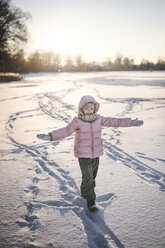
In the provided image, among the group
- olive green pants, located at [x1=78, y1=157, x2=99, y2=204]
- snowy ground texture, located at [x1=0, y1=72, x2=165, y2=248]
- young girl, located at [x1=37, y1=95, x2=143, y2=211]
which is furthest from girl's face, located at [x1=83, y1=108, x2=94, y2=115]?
snowy ground texture, located at [x1=0, y1=72, x2=165, y2=248]

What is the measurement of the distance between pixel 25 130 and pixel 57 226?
3504mm

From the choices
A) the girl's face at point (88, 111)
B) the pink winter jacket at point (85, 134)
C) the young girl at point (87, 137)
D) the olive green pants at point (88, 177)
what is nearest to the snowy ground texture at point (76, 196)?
the olive green pants at point (88, 177)

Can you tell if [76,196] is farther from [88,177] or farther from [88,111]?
[88,111]

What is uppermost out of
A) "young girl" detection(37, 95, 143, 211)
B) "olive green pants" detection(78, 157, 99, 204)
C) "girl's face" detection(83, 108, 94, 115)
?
"girl's face" detection(83, 108, 94, 115)

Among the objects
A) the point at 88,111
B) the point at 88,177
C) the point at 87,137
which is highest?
the point at 88,111

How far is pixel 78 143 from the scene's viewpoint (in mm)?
2125

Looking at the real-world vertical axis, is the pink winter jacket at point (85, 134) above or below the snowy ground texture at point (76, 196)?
above

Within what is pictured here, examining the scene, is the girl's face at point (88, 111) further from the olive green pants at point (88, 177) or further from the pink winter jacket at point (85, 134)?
the olive green pants at point (88, 177)

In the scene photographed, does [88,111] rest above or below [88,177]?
above

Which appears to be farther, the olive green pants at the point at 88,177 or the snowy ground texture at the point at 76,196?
the olive green pants at the point at 88,177

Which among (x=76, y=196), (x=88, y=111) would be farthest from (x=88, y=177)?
(x=88, y=111)

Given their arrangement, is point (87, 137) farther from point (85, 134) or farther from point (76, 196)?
point (76, 196)

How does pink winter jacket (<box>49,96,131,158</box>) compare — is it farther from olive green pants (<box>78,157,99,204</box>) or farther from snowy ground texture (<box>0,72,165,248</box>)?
snowy ground texture (<box>0,72,165,248</box>)

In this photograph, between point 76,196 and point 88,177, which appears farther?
point 76,196
